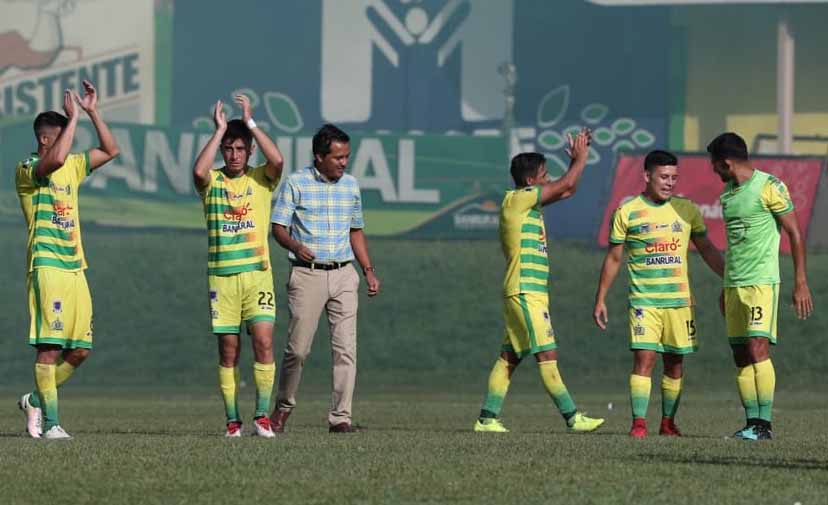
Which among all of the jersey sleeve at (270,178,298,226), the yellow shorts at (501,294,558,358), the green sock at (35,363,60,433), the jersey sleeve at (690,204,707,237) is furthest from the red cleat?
the green sock at (35,363,60,433)

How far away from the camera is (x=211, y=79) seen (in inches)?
1118

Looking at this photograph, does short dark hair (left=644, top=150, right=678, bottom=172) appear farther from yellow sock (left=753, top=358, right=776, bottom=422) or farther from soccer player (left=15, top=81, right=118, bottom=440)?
soccer player (left=15, top=81, right=118, bottom=440)

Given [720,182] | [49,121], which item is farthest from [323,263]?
[720,182]

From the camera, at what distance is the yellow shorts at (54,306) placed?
1145 centimetres

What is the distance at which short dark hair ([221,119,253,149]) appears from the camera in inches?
464

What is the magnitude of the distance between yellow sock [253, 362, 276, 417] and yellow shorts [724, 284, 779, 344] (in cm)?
284

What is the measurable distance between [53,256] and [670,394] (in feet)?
13.1

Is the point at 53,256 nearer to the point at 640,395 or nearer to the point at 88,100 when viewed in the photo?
the point at 88,100

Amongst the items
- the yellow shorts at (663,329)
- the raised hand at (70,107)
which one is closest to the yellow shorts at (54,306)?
the raised hand at (70,107)

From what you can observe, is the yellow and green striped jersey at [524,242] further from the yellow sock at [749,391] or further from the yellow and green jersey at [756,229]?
the yellow sock at [749,391]

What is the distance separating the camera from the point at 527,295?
504 inches

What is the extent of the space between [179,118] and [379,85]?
9.86 feet

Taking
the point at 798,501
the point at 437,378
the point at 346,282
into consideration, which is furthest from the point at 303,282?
the point at 437,378

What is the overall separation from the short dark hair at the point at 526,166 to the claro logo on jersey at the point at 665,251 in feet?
3.35
